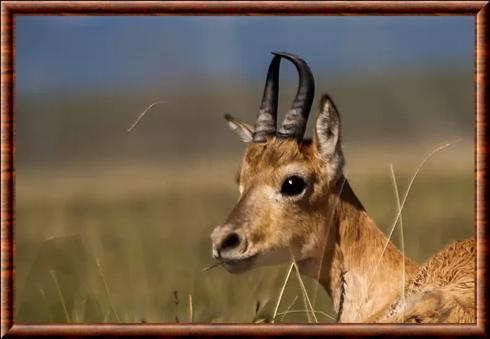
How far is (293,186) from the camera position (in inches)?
380

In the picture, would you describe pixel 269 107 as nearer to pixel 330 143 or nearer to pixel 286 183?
pixel 330 143

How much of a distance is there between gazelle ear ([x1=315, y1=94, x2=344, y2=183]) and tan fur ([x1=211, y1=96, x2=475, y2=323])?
1 cm

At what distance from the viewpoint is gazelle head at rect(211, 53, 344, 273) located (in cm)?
930

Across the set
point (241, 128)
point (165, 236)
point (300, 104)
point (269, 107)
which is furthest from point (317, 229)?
point (165, 236)

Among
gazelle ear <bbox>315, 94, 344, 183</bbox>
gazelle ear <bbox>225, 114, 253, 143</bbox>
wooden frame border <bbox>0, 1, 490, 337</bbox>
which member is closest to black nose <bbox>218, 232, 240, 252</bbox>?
wooden frame border <bbox>0, 1, 490, 337</bbox>

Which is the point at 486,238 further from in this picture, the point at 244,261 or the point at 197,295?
the point at 197,295

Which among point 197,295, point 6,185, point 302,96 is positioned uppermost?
point 302,96

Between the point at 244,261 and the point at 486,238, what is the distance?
7.50ft

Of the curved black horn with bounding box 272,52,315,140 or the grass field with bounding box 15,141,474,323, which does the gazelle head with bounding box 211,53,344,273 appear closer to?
the curved black horn with bounding box 272,52,315,140

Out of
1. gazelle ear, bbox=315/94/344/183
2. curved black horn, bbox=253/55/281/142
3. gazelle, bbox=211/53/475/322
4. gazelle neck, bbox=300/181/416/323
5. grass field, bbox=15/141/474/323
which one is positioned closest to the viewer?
gazelle, bbox=211/53/475/322

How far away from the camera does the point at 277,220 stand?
946 cm

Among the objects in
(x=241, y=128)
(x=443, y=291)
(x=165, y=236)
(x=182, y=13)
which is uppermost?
(x=182, y=13)

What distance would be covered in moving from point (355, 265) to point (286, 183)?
3.57 feet

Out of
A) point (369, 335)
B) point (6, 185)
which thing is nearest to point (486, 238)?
point (369, 335)
